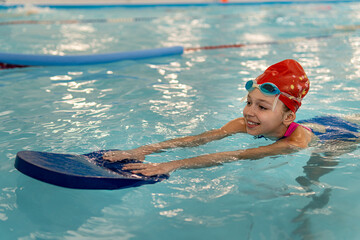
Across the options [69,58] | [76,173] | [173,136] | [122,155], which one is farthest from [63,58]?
[76,173]

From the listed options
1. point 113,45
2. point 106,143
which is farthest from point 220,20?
point 106,143

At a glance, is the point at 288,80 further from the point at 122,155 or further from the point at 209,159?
the point at 122,155

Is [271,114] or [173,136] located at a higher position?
[271,114]

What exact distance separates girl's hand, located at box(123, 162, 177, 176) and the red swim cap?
93cm

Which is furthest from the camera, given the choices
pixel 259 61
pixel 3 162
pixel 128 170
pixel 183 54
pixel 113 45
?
pixel 113 45

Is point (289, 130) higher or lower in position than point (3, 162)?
higher

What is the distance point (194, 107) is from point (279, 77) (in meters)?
1.78

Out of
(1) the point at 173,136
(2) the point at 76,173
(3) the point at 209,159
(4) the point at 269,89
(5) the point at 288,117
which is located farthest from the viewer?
(1) the point at 173,136

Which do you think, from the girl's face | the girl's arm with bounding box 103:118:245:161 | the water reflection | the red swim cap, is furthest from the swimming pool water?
the red swim cap

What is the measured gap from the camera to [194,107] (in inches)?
180

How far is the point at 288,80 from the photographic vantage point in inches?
113

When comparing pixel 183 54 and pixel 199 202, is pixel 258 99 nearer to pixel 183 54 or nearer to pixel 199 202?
pixel 199 202

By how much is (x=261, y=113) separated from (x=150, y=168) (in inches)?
35.6

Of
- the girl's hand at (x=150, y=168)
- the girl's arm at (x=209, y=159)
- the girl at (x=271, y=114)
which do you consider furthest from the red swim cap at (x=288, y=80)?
the girl's hand at (x=150, y=168)
